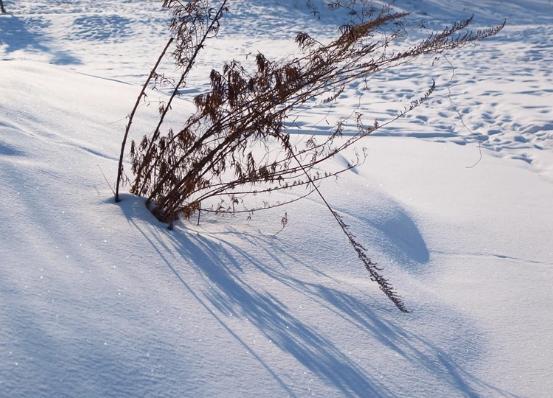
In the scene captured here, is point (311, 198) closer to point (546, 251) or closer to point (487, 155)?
point (546, 251)

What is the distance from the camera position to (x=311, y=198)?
11.3 ft

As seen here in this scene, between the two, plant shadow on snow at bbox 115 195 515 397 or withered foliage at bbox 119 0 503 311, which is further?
withered foliage at bbox 119 0 503 311

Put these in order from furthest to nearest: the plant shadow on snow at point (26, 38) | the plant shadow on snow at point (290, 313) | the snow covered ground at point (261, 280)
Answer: the plant shadow on snow at point (26, 38) < the plant shadow on snow at point (290, 313) < the snow covered ground at point (261, 280)

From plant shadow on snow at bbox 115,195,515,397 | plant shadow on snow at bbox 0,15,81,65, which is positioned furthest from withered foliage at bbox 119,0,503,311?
plant shadow on snow at bbox 0,15,81,65

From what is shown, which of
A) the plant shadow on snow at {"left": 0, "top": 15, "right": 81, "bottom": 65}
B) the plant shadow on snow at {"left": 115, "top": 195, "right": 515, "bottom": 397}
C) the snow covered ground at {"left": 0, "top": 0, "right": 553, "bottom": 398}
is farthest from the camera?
the plant shadow on snow at {"left": 0, "top": 15, "right": 81, "bottom": 65}

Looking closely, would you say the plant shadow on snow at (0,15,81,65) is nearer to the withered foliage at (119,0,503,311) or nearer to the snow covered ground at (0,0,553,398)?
the snow covered ground at (0,0,553,398)

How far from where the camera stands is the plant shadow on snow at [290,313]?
1879mm

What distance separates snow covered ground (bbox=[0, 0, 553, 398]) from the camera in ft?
5.44

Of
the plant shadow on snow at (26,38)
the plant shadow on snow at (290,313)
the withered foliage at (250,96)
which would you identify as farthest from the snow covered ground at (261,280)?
the plant shadow on snow at (26,38)

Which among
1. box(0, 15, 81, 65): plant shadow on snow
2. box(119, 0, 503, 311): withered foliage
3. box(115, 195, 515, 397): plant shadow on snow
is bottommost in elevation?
box(0, 15, 81, 65): plant shadow on snow

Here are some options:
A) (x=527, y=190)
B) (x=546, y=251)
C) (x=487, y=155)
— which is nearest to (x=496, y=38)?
(x=487, y=155)

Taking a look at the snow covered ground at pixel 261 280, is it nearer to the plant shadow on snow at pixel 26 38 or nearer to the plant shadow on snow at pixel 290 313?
the plant shadow on snow at pixel 290 313

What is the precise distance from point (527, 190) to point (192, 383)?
369 centimetres

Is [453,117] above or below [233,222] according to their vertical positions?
below
